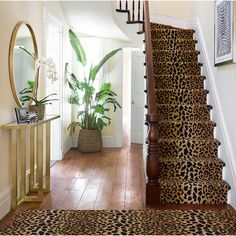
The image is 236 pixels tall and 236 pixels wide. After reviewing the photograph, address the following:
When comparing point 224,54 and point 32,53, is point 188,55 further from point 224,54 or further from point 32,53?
point 32,53

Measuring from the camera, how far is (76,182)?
449cm

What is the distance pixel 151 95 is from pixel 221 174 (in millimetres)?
1157

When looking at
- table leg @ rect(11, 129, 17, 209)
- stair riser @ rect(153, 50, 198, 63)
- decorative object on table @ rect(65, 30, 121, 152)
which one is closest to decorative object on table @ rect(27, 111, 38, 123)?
table leg @ rect(11, 129, 17, 209)

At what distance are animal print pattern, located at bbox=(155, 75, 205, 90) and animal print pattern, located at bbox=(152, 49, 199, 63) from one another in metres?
0.40

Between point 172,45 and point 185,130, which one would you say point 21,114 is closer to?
point 185,130

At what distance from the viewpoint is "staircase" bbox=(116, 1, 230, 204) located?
365 centimetres

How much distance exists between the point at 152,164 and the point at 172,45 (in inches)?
98.6

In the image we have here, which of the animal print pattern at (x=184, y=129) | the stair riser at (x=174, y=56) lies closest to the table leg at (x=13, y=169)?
the animal print pattern at (x=184, y=129)

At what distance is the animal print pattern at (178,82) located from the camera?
16.1ft

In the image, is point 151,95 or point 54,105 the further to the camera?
point 54,105

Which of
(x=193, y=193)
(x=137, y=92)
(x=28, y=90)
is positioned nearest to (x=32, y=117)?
(x=28, y=90)

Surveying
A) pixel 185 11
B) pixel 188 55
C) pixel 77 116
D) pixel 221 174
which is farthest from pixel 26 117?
pixel 185 11

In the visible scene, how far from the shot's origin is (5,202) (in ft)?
11.0

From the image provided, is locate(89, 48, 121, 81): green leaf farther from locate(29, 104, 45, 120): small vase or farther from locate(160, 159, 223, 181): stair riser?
locate(160, 159, 223, 181): stair riser
